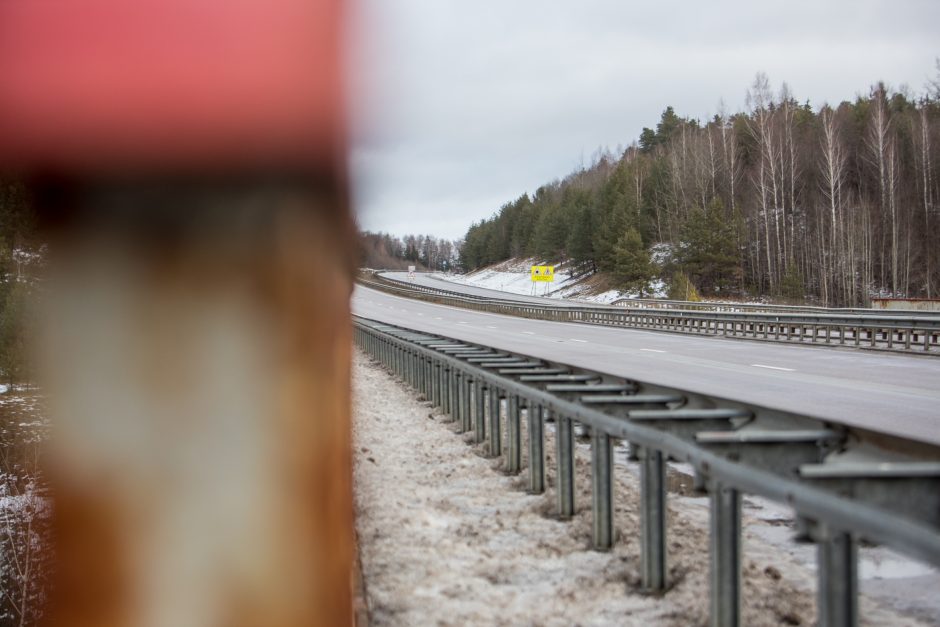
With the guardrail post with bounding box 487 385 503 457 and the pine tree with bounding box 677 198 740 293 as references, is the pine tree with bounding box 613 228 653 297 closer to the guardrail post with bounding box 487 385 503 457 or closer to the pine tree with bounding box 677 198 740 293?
the pine tree with bounding box 677 198 740 293

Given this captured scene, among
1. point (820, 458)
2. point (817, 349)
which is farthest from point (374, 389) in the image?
point (817, 349)

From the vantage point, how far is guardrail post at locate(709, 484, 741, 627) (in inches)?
123

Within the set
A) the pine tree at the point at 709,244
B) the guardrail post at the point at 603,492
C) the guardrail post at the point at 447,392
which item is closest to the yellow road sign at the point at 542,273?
the pine tree at the point at 709,244

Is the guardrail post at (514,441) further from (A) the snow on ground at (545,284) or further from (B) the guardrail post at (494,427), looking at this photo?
(A) the snow on ground at (545,284)

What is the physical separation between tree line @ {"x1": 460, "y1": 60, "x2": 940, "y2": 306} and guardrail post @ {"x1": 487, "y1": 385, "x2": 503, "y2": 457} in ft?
161

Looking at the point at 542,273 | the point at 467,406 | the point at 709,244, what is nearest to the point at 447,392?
the point at 467,406

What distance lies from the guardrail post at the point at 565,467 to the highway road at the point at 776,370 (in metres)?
1.63

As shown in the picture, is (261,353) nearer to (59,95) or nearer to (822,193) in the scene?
(59,95)

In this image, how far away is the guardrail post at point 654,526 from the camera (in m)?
3.95

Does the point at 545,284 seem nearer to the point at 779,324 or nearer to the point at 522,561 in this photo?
the point at 779,324

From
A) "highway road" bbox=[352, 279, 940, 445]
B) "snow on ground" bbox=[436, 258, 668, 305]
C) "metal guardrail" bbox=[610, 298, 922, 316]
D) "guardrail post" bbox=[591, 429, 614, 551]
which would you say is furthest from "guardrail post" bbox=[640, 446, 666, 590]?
"snow on ground" bbox=[436, 258, 668, 305]

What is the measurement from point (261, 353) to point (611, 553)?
3508 mm

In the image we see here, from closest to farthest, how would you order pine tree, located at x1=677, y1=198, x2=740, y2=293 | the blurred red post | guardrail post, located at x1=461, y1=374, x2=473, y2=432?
the blurred red post < guardrail post, located at x1=461, y1=374, x2=473, y2=432 < pine tree, located at x1=677, y1=198, x2=740, y2=293

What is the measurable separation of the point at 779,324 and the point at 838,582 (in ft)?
85.9
